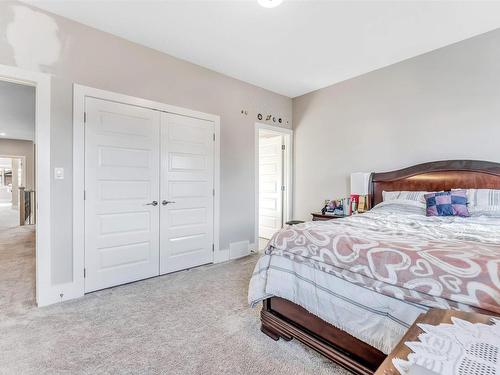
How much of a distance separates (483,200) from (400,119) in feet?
4.52

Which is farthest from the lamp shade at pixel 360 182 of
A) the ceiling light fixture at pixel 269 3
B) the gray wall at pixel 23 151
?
the gray wall at pixel 23 151

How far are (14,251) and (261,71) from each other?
483 cm

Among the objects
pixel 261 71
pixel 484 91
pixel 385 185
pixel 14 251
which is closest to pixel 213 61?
pixel 261 71

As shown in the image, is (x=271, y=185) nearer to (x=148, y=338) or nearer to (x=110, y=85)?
(x=110, y=85)

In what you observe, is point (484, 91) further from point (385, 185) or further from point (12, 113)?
point (12, 113)

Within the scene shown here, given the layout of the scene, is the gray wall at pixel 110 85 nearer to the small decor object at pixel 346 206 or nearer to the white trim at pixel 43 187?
the white trim at pixel 43 187

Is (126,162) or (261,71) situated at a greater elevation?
(261,71)

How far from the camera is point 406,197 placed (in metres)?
2.91

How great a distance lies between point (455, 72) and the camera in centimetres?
291

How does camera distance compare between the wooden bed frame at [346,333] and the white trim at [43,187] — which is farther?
the white trim at [43,187]

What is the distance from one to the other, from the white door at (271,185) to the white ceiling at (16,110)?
3.98 m

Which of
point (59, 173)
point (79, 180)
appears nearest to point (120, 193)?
point (79, 180)

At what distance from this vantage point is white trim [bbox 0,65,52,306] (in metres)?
2.40

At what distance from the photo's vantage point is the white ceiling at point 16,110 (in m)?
4.23
